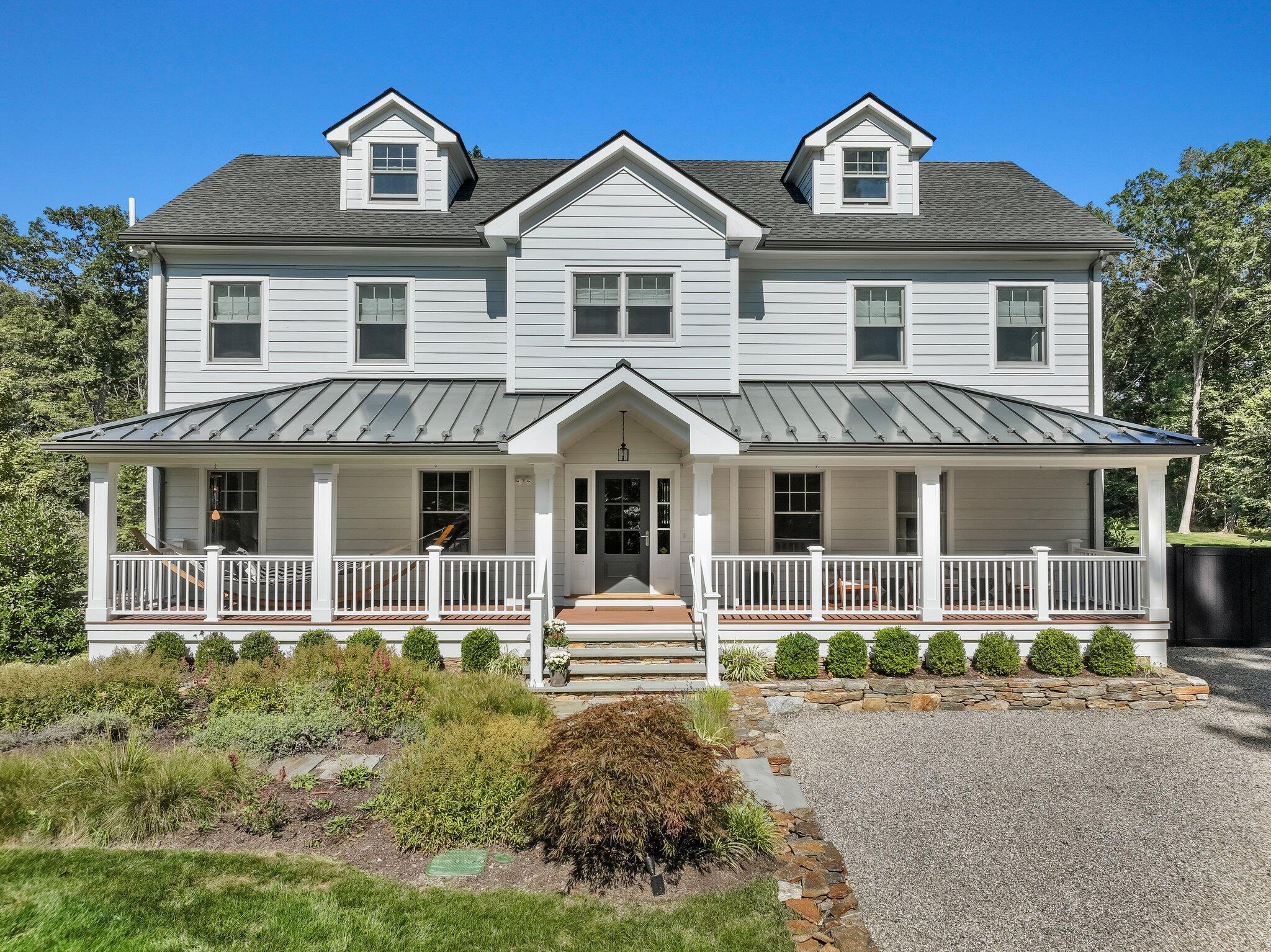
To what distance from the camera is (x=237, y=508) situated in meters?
12.1

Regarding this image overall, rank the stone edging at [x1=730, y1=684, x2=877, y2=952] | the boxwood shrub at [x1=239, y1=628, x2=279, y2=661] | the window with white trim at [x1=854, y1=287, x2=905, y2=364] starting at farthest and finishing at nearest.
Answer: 1. the window with white trim at [x1=854, y1=287, x2=905, y2=364]
2. the boxwood shrub at [x1=239, y1=628, x2=279, y2=661]
3. the stone edging at [x1=730, y1=684, x2=877, y2=952]

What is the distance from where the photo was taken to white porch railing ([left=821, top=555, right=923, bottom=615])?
32.9 feet

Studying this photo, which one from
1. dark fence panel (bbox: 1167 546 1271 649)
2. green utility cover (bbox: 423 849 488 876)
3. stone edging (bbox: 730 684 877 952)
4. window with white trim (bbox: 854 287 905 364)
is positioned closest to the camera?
stone edging (bbox: 730 684 877 952)

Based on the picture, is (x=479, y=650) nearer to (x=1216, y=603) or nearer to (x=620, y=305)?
(x=620, y=305)

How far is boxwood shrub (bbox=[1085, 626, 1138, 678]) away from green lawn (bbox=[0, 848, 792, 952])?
23.8 ft

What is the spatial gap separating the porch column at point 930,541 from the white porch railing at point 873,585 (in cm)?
16

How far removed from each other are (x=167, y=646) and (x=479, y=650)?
4.57m

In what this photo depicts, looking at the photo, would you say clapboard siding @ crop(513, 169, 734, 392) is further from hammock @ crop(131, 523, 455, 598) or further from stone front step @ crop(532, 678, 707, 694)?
stone front step @ crop(532, 678, 707, 694)

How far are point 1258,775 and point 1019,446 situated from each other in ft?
15.3

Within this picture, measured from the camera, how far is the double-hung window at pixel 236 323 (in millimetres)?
12078

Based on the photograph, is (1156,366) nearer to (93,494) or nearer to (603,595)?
(603,595)

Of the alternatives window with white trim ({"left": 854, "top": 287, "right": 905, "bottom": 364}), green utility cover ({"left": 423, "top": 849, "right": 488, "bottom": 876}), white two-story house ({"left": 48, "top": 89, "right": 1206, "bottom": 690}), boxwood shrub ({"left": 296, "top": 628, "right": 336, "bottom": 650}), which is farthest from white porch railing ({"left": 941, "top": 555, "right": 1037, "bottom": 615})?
boxwood shrub ({"left": 296, "top": 628, "right": 336, "bottom": 650})

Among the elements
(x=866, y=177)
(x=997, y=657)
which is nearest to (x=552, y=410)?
(x=997, y=657)

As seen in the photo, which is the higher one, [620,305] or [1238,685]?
[620,305]
